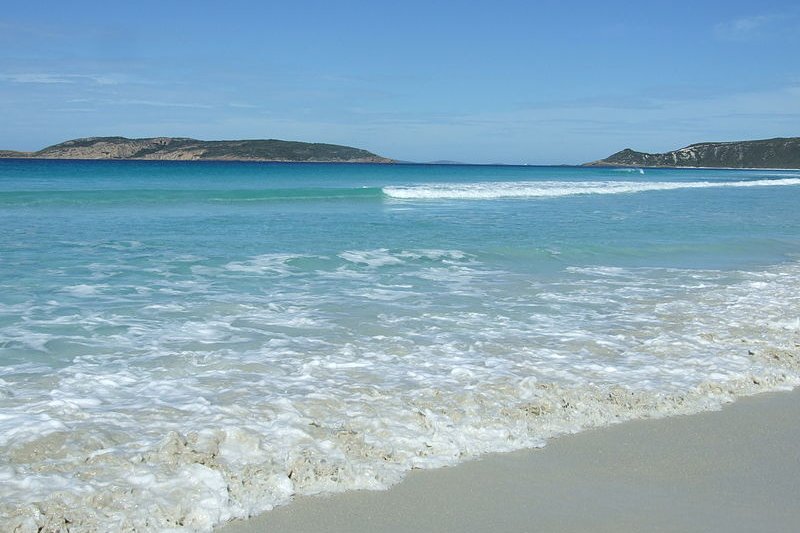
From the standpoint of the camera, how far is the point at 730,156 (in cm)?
14075

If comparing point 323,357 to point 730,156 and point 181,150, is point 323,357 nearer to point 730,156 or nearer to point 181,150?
point 181,150

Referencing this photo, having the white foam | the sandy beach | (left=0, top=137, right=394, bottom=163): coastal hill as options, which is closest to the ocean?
the white foam

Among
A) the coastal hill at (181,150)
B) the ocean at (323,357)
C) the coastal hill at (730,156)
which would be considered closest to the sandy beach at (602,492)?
the ocean at (323,357)

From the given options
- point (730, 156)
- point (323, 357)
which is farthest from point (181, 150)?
point (323, 357)

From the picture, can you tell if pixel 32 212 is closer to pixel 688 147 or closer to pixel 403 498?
pixel 403 498

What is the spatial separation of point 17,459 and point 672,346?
551cm

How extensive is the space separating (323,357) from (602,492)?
9.67ft

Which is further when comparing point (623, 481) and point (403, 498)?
point (623, 481)

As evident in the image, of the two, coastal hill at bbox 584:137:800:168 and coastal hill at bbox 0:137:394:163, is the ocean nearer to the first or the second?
coastal hill at bbox 0:137:394:163

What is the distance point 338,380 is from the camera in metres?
5.76

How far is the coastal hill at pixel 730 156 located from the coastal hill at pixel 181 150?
210ft

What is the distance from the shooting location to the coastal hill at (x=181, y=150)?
115125 millimetres

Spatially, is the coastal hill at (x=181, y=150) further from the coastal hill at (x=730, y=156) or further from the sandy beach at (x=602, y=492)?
the sandy beach at (x=602, y=492)

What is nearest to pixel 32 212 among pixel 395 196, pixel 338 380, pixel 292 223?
pixel 292 223
